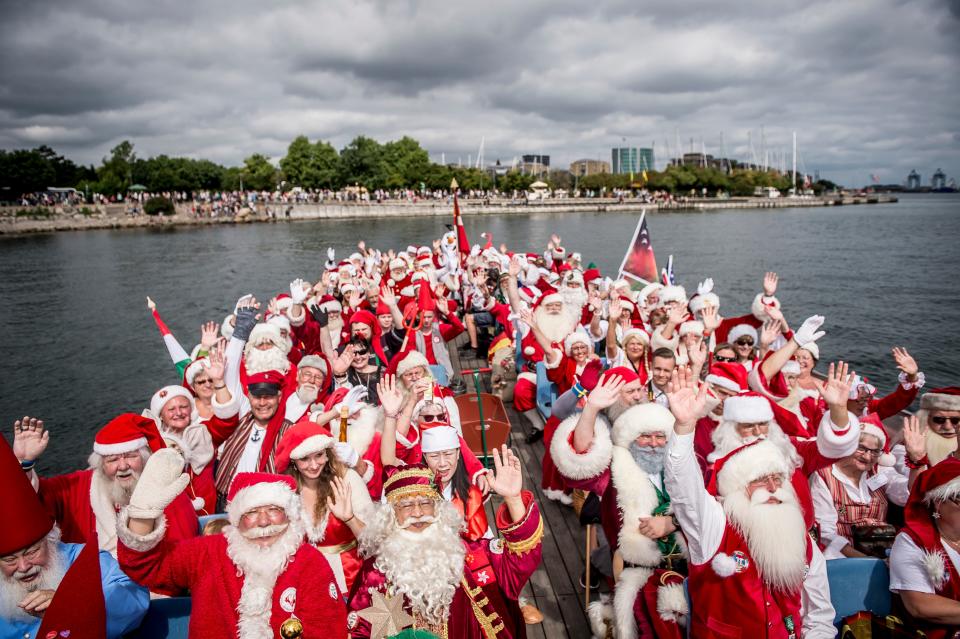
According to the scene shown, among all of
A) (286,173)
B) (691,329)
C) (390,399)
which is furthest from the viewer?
(286,173)

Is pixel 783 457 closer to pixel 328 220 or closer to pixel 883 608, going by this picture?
pixel 883 608

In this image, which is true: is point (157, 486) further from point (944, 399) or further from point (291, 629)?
point (944, 399)

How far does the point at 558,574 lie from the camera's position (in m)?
4.13

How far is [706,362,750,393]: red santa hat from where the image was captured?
4.11 m

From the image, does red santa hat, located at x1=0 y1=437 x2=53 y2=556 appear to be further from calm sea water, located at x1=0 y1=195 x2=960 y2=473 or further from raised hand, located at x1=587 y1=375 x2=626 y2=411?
calm sea water, located at x1=0 y1=195 x2=960 y2=473

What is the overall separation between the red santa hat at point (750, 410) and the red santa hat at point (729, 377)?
3.34 feet

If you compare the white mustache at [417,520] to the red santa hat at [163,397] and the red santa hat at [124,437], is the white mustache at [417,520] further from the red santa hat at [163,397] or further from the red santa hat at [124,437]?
the red santa hat at [163,397]

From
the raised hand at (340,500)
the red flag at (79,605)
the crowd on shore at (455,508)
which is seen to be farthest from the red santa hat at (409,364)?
the red flag at (79,605)

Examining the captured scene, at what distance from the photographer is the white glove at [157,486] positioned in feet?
7.07

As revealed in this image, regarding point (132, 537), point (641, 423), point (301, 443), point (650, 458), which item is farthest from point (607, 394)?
point (132, 537)

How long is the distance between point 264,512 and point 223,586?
33 centimetres

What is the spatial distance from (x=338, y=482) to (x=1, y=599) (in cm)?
147

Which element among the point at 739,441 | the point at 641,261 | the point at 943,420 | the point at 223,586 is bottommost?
Result: the point at 223,586

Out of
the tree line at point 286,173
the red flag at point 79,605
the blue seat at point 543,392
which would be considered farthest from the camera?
the tree line at point 286,173
